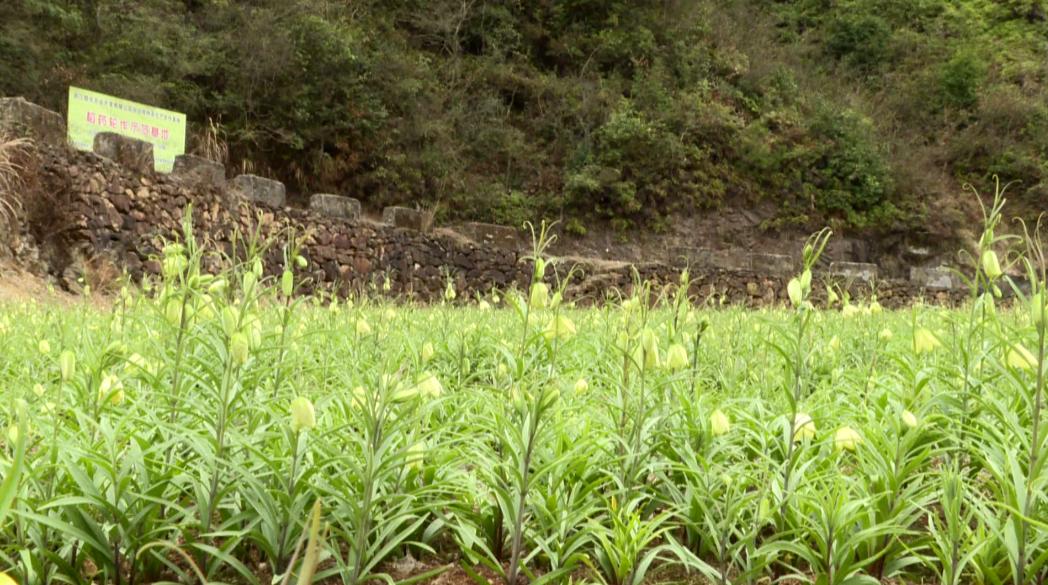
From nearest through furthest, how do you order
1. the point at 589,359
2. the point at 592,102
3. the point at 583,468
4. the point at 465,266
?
the point at 583,468, the point at 589,359, the point at 465,266, the point at 592,102

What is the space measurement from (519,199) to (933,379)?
14235mm

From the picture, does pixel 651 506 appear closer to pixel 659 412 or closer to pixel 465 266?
pixel 659 412

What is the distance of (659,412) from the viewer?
1.99m

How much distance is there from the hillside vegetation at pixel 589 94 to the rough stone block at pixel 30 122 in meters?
4.26

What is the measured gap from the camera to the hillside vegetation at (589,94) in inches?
539

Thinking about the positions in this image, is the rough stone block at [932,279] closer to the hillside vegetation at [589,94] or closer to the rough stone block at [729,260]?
the hillside vegetation at [589,94]

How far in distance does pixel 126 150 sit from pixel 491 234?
19.7 ft

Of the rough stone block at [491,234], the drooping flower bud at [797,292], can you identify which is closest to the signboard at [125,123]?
the rough stone block at [491,234]

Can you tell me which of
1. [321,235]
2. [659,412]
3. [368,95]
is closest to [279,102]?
[368,95]

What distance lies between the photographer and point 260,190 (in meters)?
10.3

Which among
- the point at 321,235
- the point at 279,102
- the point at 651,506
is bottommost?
the point at 651,506

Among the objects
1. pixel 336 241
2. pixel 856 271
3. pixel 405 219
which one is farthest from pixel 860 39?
pixel 336 241

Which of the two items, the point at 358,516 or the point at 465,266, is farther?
the point at 465,266

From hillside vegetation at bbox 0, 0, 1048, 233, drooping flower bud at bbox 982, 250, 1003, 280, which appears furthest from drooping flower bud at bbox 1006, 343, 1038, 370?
hillside vegetation at bbox 0, 0, 1048, 233
